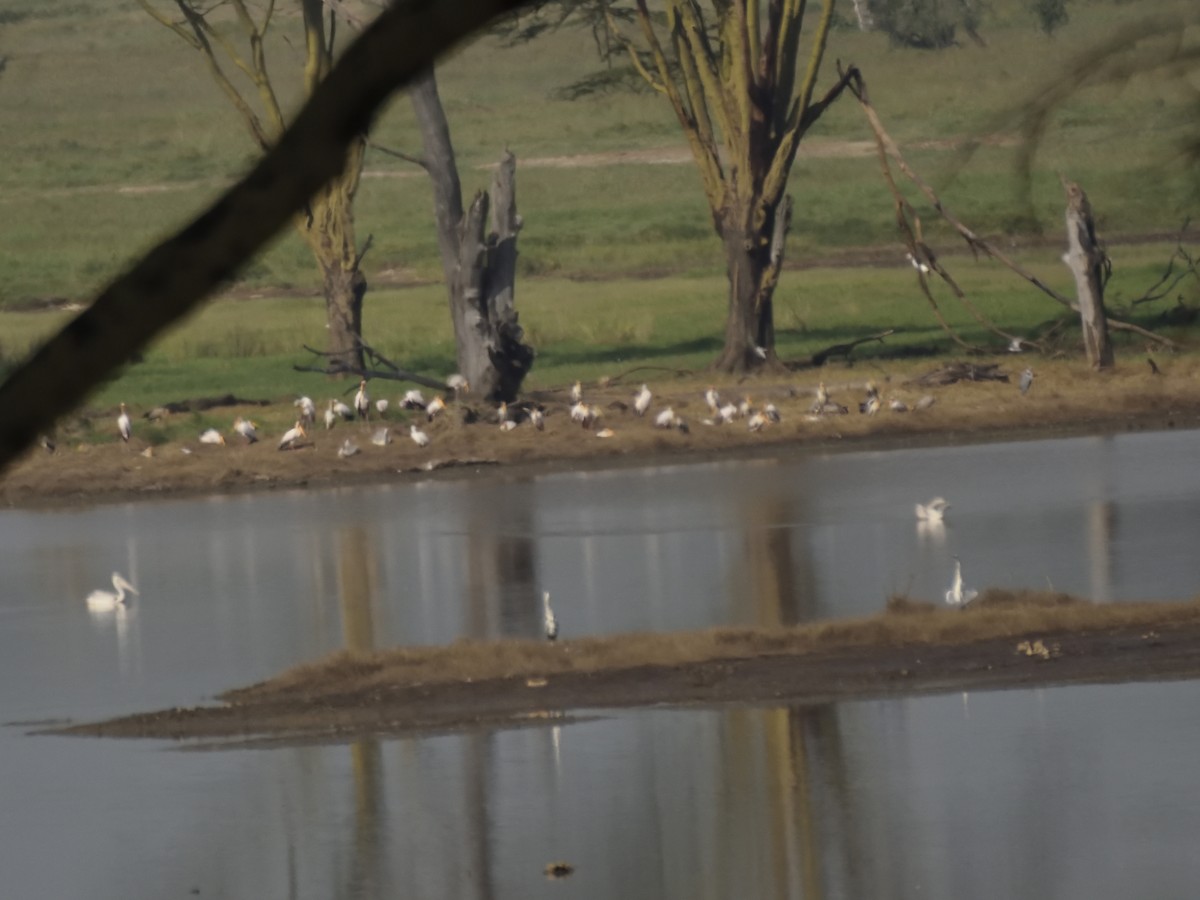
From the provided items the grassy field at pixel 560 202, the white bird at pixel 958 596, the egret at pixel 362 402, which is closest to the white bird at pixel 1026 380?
the grassy field at pixel 560 202

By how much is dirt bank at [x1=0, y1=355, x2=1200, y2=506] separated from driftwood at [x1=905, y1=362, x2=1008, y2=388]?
11.2 inches

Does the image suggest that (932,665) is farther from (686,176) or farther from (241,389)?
(686,176)

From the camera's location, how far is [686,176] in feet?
194

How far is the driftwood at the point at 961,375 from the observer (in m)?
26.3

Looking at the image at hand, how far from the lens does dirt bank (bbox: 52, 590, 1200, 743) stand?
10.9m

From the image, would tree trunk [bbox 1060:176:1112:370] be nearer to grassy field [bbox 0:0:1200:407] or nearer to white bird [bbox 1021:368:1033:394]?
grassy field [bbox 0:0:1200:407]

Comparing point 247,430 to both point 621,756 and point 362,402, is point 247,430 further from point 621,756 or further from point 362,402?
point 621,756

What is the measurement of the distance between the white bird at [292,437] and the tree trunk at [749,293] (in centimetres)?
676

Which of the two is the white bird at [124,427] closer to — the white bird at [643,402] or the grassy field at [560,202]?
the grassy field at [560,202]

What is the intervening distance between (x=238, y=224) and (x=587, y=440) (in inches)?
874

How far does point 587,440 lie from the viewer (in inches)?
960

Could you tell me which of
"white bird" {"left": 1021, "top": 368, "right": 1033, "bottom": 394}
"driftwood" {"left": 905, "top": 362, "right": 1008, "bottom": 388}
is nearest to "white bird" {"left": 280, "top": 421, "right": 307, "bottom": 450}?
"driftwood" {"left": 905, "top": 362, "right": 1008, "bottom": 388}

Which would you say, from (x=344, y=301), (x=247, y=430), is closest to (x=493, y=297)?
(x=247, y=430)

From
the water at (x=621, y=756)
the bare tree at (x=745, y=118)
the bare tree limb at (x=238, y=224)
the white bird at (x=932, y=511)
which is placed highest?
the bare tree at (x=745, y=118)
